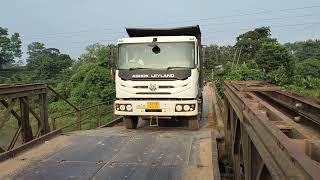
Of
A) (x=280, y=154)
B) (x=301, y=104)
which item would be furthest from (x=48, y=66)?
(x=280, y=154)

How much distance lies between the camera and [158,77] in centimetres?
1102

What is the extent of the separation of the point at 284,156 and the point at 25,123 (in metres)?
8.20

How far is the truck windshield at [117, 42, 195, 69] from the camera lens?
11.2 meters

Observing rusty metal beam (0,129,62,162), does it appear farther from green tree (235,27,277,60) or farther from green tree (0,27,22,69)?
green tree (0,27,22,69)

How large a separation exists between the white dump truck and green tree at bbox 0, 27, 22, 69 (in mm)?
65307

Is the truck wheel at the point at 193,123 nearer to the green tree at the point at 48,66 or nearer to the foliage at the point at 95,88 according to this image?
the foliage at the point at 95,88

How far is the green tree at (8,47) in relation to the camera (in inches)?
2872

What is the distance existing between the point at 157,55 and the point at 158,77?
2.11ft

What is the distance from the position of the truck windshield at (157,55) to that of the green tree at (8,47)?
65215mm

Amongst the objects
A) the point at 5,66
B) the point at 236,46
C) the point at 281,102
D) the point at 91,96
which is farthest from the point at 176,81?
the point at 5,66

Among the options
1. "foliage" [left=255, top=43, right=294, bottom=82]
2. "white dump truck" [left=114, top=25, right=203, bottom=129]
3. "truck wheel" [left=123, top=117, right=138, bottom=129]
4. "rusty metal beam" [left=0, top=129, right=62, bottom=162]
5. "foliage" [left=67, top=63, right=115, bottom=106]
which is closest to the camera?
"rusty metal beam" [left=0, top=129, right=62, bottom=162]

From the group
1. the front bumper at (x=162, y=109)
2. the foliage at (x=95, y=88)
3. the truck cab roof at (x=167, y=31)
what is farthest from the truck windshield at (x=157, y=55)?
the foliage at (x=95, y=88)

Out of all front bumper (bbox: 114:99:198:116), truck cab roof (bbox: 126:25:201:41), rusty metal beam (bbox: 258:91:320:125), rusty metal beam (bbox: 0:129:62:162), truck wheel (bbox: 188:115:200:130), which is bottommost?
truck wheel (bbox: 188:115:200:130)

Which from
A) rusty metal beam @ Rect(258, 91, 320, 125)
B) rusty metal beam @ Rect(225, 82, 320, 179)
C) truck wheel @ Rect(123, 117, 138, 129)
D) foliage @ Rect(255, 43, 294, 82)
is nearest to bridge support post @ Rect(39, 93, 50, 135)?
truck wheel @ Rect(123, 117, 138, 129)
